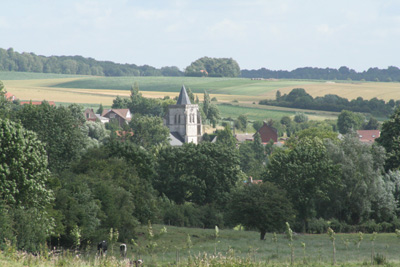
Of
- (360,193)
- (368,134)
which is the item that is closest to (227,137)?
(368,134)

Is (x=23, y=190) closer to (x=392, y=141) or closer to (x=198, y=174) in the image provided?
(x=198, y=174)

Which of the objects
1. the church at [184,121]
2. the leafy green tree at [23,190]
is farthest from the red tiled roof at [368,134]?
the leafy green tree at [23,190]

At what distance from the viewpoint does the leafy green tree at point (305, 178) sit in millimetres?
69688

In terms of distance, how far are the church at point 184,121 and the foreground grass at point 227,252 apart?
126596mm

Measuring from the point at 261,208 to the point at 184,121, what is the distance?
432 feet

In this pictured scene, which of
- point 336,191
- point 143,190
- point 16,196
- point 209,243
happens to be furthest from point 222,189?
point 16,196

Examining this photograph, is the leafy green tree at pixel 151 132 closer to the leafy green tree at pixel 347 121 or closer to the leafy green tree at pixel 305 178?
the leafy green tree at pixel 347 121

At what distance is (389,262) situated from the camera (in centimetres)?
3447

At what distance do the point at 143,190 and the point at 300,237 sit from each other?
14280 millimetres

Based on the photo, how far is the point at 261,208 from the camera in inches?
2388

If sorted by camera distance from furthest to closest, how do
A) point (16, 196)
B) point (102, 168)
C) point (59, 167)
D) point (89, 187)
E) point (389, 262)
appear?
1. point (59, 167)
2. point (102, 168)
3. point (89, 187)
4. point (16, 196)
5. point (389, 262)

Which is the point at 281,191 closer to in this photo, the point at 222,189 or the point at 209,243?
the point at 209,243

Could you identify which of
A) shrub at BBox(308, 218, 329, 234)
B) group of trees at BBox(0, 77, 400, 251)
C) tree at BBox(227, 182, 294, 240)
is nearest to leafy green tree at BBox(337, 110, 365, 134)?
group of trees at BBox(0, 77, 400, 251)

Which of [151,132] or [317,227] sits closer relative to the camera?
[317,227]
